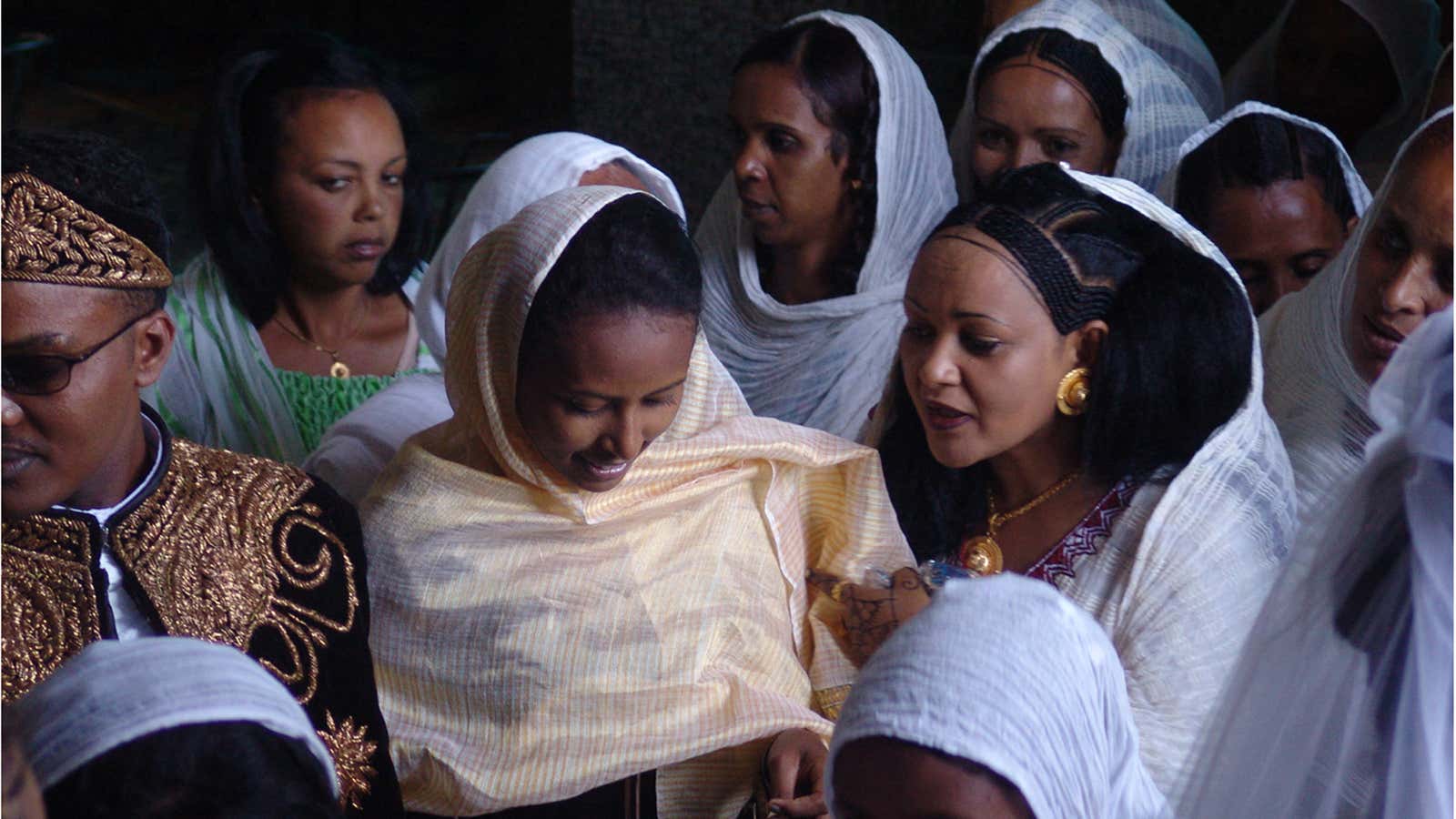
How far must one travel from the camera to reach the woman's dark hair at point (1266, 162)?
3.06m

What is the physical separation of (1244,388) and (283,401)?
1952mm

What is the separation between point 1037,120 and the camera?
345cm

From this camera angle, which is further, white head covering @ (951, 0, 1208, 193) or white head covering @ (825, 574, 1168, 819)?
white head covering @ (951, 0, 1208, 193)

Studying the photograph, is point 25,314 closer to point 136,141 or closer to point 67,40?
point 136,141

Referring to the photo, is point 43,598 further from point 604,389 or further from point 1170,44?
point 1170,44

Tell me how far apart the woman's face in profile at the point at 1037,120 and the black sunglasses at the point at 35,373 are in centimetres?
223

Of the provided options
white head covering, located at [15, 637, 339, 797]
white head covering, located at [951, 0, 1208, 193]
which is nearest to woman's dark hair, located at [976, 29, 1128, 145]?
white head covering, located at [951, 0, 1208, 193]

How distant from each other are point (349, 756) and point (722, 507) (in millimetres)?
677

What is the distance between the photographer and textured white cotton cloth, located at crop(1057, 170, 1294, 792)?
2.13 m

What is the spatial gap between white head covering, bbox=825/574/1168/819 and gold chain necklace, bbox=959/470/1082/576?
844 mm

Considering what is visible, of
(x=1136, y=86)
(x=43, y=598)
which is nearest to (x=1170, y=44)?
(x=1136, y=86)

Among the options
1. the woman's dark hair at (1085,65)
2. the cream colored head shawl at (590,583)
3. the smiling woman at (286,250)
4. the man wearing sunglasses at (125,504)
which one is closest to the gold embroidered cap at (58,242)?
the man wearing sunglasses at (125,504)

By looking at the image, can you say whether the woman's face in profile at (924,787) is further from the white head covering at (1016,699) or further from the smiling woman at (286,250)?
the smiling woman at (286,250)

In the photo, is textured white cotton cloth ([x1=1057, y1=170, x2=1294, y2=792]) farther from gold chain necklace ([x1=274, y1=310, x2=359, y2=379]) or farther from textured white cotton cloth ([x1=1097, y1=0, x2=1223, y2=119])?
textured white cotton cloth ([x1=1097, y1=0, x2=1223, y2=119])
